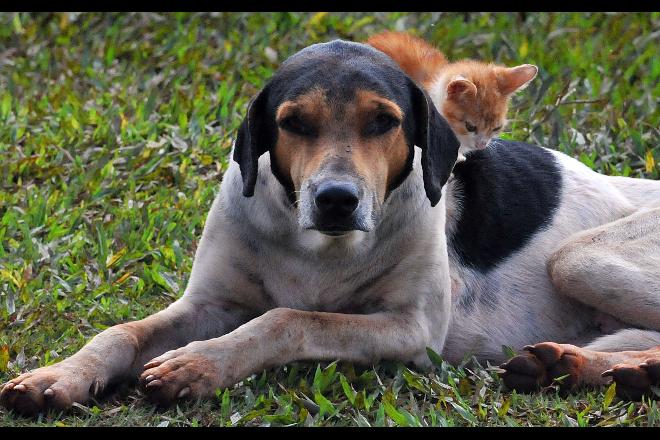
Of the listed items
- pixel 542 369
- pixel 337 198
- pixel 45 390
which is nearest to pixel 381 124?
pixel 337 198

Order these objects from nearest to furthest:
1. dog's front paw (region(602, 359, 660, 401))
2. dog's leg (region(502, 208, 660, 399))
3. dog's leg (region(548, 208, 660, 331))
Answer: dog's front paw (region(602, 359, 660, 401)), dog's leg (region(502, 208, 660, 399)), dog's leg (region(548, 208, 660, 331))

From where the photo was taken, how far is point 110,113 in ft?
27.1

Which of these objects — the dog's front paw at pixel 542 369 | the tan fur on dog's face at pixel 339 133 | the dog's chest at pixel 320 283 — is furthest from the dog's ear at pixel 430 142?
the dog's front paw at pixel 542 369

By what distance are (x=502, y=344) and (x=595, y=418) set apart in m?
0.93

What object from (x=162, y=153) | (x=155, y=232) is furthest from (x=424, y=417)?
(x=162, y=153)

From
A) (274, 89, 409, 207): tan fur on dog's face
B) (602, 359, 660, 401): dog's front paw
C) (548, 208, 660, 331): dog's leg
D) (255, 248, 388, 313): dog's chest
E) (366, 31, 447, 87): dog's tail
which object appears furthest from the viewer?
(366, 31, 447, 87): dog's tail

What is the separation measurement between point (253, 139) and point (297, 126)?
0.24 meters

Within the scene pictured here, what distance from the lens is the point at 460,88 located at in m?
6.45

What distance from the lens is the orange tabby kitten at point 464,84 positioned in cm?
642

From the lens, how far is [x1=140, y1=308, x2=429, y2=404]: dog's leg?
4531 mm

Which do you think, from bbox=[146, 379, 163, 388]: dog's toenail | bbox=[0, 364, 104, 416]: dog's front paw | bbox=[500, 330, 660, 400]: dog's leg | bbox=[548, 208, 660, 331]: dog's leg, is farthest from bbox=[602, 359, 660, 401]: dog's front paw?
bbox=[0, 364, 104, 416]: dog's front paw

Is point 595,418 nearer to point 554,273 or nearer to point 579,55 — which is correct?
point 554,273

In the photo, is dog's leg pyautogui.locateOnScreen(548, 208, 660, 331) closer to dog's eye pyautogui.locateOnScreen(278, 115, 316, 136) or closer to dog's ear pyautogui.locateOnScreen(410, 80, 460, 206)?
dog's ear pyautogui.locateOnScreen(410, 80, 460, 206)

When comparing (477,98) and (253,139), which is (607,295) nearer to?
(477,98)
